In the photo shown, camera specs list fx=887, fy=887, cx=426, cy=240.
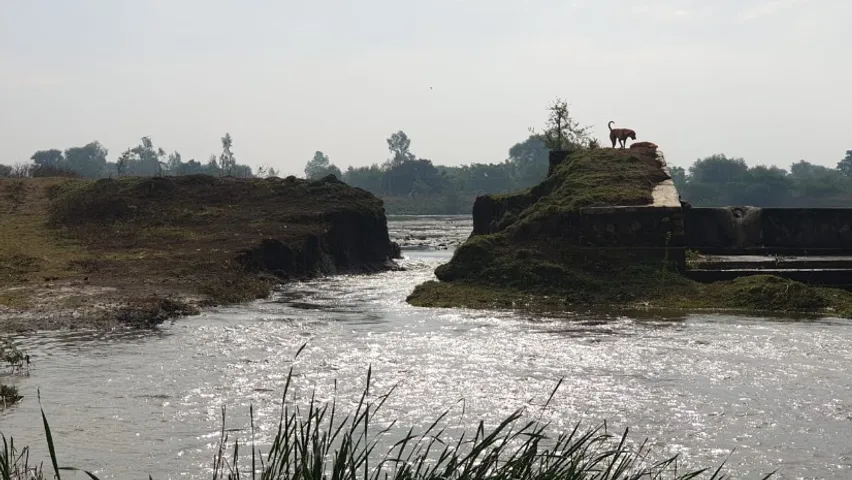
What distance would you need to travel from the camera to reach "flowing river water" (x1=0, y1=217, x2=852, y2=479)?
7500 mm

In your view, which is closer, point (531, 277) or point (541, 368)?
point (541, 368)

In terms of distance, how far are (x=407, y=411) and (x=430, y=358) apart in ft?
8.64

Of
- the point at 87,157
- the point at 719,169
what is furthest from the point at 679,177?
the point at 87,157

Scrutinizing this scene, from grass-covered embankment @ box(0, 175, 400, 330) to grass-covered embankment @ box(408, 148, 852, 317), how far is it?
454 cm

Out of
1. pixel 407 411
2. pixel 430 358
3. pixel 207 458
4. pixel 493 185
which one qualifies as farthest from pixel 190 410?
pixel 493 185

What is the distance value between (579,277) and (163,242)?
11160 millimetres

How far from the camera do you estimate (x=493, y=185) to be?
509 feet

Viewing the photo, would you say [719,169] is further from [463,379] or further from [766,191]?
[463,379]

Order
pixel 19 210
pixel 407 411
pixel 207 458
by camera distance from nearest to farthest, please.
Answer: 1. pixel 207 458
2. pixel 407 411
3. pixel 19 210

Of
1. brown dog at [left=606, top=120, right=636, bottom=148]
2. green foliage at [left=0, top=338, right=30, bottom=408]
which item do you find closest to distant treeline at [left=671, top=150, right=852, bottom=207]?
brown dog at [left=606, top=120, right=636, bottom=148]

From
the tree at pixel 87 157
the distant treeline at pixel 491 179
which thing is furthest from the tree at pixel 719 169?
the tree at pixel 87 157

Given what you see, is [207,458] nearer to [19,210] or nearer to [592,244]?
[592,244]

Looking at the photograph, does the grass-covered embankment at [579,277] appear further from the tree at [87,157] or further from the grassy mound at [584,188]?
the tree at [87,157]

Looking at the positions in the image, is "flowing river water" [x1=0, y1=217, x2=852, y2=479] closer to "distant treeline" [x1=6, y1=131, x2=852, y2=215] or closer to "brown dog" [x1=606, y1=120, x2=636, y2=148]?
"brown dog" [x1=606, y1=120, x2=636, y2=148]
